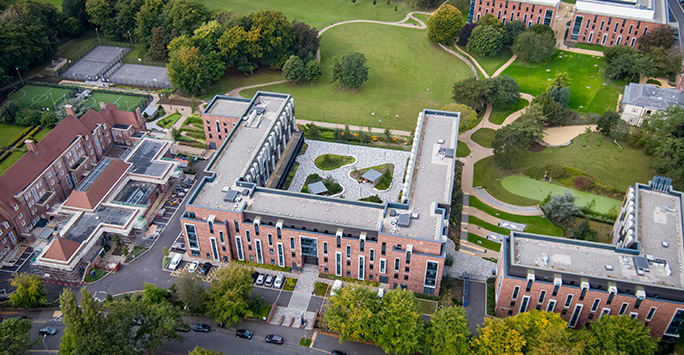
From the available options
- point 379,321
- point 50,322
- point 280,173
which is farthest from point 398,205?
point 50,322

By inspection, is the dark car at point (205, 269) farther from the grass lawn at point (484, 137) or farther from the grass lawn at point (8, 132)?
the grass lawn at point (484, 137)

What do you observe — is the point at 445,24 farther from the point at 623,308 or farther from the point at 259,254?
the point at 623,308

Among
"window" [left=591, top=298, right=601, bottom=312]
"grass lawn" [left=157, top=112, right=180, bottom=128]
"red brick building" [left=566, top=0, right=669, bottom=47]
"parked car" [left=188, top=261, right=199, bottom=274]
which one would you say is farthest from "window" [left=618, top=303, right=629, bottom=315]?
"grass lawn" [left=157, top=112, right=180, bottom=128]

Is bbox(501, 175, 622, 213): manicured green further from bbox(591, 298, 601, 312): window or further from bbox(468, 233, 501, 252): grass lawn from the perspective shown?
bbox(591, 298, 601, 312): window

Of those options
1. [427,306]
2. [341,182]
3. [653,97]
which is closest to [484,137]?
[341,182]

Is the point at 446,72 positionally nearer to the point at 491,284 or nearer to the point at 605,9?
the point at 605,9

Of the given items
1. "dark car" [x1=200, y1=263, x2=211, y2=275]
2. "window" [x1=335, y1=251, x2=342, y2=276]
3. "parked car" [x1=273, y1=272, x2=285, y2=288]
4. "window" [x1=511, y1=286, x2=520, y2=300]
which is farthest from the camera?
"dark car" [x1=200, y1=263, x2=211, y2=275]

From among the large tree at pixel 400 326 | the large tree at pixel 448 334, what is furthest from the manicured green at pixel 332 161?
the large tree at pixel 448 334
